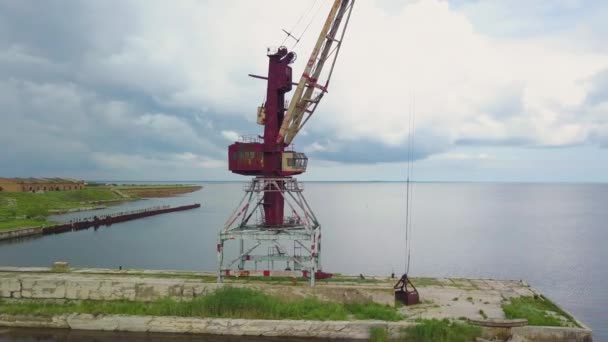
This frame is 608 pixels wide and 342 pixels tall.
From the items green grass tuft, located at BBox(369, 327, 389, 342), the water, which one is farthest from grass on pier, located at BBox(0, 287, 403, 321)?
the water

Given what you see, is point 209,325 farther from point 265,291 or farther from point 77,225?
point 77,225

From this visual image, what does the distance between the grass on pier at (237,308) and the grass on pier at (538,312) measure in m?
6.03

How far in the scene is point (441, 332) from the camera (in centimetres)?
2141

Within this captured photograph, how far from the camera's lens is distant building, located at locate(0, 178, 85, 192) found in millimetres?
109750

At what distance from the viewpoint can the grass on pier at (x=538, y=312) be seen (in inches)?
888

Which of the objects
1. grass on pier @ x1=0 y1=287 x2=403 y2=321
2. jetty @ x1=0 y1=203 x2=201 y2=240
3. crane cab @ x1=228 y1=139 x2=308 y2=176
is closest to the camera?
grass on pier @ x1=0 y1=287 x2=403 y2=321

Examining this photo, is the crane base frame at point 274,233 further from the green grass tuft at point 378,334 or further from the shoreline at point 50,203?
the shoreline at point 50,203

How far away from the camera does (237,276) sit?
2895cm

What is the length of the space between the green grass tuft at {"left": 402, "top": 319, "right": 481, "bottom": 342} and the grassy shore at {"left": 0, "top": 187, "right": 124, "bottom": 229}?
61873 millimetres

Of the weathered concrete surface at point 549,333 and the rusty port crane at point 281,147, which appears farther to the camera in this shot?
→ the rusty port crane at point 281,147

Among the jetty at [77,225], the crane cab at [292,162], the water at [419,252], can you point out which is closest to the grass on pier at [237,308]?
the crane cab at [292,162]

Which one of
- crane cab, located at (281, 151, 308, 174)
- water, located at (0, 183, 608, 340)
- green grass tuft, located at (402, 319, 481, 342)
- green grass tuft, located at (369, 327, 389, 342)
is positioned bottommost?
water, located at (0, 183, 608, 340)

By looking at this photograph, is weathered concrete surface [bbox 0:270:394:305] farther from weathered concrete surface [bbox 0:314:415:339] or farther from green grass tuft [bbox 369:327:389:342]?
green grass tuft [bbox 369:327:389:342]

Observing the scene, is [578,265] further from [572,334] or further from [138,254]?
[138,254]
